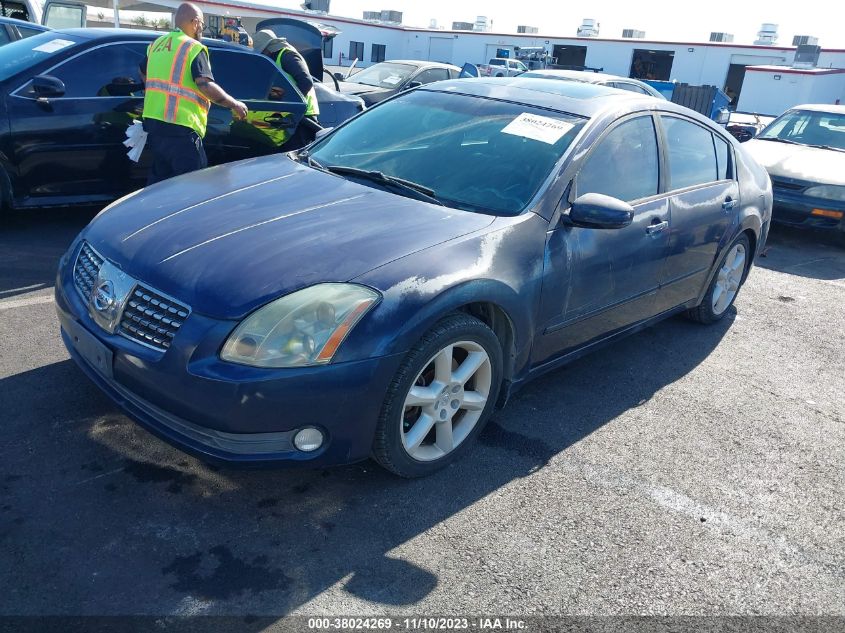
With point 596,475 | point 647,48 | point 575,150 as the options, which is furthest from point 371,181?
point 647,48

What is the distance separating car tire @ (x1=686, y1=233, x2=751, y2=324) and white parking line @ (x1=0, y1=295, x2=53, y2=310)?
4271mm

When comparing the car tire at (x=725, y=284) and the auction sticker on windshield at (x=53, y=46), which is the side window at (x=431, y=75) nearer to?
the auction sticker on windshield at (x=53, y=46)

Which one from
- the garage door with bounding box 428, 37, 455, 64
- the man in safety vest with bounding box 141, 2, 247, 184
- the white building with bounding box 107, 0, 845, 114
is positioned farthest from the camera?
the garage door with bounding box 428, 37, 455, 64

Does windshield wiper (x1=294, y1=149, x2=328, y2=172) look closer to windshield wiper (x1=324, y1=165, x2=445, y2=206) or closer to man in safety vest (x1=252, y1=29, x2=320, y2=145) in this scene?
windshield wiper (x1=324, y1=165, x2=445, y2=206)

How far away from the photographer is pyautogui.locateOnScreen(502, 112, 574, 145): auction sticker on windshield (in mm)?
3611

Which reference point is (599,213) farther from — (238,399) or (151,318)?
(151,318)

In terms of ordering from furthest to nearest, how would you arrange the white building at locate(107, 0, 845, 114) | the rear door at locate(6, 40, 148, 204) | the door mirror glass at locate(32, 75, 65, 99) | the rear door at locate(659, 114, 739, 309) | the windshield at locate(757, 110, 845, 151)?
the white building at locate(107, 0, 845, 114)
the windshield at locate(757, 110, 845, 151)
the rear door at locate(6, 40, 148, 204)
the door mirror glass at locate(32, 75, 65, 99)
the rear door at locate(659, 114, 739, 309)

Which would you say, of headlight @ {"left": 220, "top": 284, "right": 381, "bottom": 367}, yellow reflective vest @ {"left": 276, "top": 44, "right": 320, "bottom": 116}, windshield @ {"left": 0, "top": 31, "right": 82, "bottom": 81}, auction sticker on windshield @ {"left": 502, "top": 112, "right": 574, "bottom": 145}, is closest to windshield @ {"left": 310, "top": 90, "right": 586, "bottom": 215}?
auction sticker on windshield @ {"left": 502, "top": 112, "right": 574, "bottom": 145}

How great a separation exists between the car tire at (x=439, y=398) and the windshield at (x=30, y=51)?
450 cm

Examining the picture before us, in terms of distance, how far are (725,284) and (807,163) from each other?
411 cm

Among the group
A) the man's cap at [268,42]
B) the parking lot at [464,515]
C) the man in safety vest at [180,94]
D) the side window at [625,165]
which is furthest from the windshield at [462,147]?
the man's cap at [268,42]

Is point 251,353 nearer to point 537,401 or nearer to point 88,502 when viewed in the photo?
point 88,502

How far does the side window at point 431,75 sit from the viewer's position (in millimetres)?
14398

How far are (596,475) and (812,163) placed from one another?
21.9 ft
